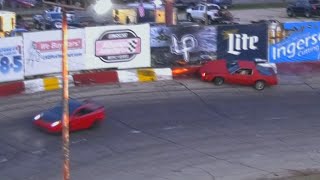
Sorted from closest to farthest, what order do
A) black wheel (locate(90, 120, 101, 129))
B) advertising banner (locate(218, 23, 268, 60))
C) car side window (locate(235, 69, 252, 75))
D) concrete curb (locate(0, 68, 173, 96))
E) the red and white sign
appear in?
black wheel (locate(90, 120, 101, 129)) → concrete curb (locate(0, 68, 173, 96)) → the red and white sign → car side window (locate(235, 69, 252, 75)) → advertising banner (locate(218, 23, 268, 60))

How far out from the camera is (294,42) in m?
34.1

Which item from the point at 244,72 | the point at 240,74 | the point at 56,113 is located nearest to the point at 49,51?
the point at 56,113

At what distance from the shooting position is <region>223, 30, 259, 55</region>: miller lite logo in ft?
108

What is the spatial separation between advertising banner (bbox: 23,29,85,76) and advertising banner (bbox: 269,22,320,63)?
953cm

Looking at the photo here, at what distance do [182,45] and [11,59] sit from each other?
8.17 m

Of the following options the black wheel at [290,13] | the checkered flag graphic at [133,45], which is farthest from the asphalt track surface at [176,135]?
the black wheel at [290,13]

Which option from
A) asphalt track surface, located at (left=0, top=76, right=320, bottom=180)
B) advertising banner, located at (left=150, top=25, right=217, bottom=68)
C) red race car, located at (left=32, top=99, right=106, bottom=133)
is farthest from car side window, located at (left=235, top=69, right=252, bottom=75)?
red race car, located at (left=32, top=99, right=106, bottom=133)

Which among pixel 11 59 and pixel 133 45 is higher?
pixel 133 45

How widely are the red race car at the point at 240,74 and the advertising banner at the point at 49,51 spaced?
218 inches

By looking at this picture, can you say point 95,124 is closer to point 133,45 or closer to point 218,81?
point 218,81

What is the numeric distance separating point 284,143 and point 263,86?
746 centimetres

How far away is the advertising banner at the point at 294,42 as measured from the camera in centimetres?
3369

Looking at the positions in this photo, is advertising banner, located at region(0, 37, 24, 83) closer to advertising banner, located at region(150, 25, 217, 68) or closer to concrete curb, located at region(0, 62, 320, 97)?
concrete curb, located at region(0, 62, 320, 97)

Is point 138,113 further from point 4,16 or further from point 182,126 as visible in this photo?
point 4,16
